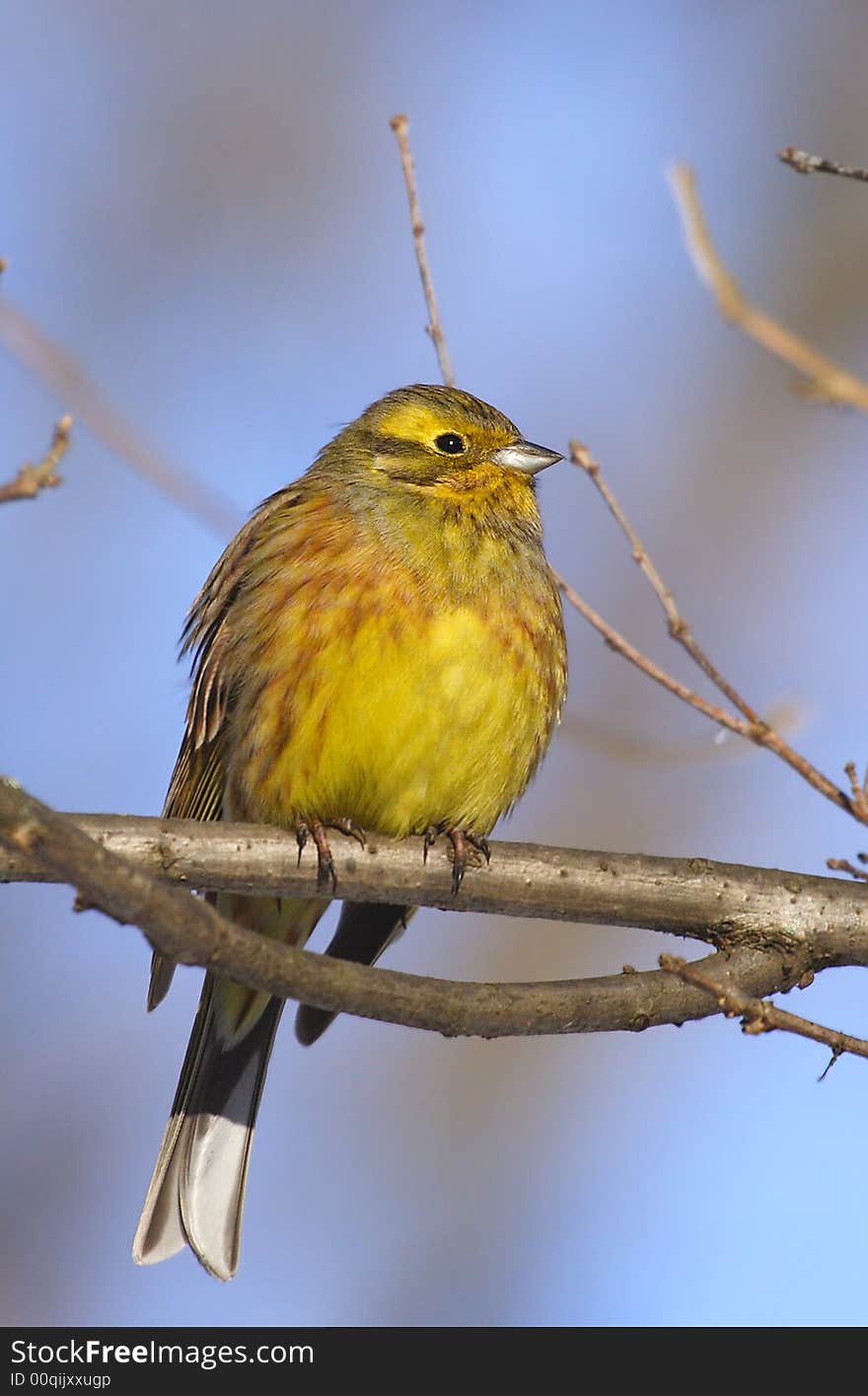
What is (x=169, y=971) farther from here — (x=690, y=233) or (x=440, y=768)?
(x=690, y=233)

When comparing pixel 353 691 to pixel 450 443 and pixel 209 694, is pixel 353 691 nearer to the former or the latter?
pixel 209 694

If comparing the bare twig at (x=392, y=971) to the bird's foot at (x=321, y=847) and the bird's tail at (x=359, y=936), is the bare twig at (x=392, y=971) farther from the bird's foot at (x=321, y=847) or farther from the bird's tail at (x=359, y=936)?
the bird's tail at (x=359, y=936)

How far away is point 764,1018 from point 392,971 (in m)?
0.77

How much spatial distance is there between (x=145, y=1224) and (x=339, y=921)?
106 cm

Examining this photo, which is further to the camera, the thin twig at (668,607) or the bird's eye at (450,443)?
the bird's eye at (450,443)

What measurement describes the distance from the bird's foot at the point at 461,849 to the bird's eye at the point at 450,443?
1539mm

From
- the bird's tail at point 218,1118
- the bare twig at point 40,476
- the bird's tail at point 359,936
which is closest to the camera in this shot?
the bare twig at point 40,476

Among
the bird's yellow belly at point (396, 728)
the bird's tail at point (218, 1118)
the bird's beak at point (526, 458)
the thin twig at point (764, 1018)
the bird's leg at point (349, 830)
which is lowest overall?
the thin twig at point (764, 1018)

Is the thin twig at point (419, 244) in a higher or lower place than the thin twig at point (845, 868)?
higher

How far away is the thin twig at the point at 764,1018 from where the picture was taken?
10.3 ft

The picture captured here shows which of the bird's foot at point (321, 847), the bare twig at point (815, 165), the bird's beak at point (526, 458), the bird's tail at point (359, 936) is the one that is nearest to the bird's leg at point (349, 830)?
the bird's foot at point (321, 847)

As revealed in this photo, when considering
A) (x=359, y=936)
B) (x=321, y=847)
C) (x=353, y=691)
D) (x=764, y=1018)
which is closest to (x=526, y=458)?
(x=353, y=691)

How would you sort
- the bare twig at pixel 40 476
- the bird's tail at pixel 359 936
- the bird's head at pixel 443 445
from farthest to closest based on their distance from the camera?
the bird's head at pixel 443 445 → the bird's tail at pixel 359 936 → the bare twig at pixel 40 476

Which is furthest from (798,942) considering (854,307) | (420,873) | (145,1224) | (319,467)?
(854,307)
